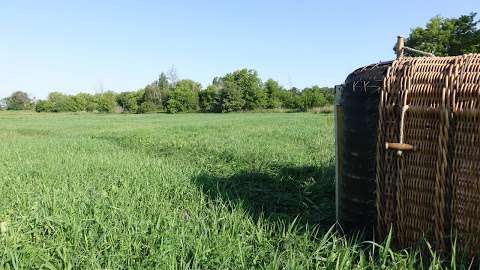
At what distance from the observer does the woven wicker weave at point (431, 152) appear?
191 cm

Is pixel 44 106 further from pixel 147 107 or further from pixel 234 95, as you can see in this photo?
pixel 234 95

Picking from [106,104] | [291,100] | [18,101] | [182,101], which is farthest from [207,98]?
[18,101]

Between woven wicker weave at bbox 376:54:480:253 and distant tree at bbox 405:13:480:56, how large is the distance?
122ft

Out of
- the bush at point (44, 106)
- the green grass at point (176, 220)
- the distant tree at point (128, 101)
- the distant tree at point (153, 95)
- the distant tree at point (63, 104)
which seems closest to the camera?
the green grass at point (176, 220)

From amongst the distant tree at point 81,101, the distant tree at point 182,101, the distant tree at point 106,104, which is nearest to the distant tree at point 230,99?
the distant tree at point 182,101

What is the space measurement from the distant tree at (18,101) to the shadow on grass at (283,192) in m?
94.8

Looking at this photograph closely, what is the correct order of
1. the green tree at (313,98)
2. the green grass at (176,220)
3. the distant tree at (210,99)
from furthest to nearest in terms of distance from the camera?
the distant tree at (210,99)
the green tree at (313,98)
the green grass at (176,220)

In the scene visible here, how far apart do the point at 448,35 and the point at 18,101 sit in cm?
8923

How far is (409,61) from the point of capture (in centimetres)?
223

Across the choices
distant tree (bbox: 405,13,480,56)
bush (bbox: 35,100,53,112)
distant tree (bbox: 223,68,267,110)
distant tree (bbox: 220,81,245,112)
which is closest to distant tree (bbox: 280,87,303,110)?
distant tree (bbox: 223,68,267,110)

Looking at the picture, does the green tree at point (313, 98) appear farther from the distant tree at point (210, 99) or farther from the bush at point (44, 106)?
the bush at point (44, 106)

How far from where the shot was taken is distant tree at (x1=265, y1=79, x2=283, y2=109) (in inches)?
2418

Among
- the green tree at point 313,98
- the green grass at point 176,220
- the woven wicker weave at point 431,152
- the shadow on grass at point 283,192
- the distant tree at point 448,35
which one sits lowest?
the shadow on grass at point 283,192

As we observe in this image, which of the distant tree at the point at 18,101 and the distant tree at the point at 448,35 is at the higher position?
the distant tree at the point at 448,35
